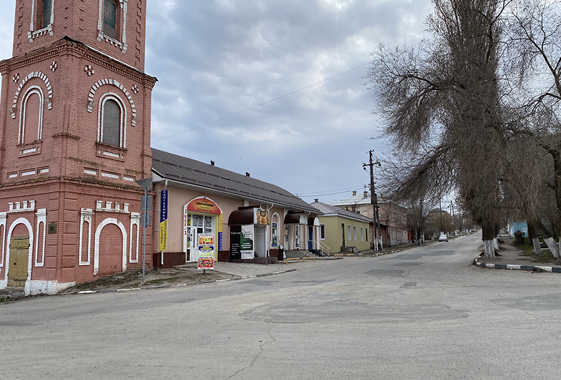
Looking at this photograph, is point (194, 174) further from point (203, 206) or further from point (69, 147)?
point (69, 147)

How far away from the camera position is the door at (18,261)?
1527 cm

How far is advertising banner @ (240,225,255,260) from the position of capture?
78.2ft

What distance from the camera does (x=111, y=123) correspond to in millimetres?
17203

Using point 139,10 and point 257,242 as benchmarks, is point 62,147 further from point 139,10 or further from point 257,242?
point 257,242

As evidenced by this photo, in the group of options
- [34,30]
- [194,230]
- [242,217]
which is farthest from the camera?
[242,217]

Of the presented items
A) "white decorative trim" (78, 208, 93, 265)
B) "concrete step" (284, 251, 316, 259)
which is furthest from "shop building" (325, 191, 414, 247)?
"white decorative trim" (78, 208, 93, 265)

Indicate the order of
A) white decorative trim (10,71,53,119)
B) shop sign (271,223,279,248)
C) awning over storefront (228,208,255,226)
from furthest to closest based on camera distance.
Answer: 1. shop sign (271,223,279,248)
2. awning over storefront (228,208,255,226)
3. white decorative trim (10,71,53,119)

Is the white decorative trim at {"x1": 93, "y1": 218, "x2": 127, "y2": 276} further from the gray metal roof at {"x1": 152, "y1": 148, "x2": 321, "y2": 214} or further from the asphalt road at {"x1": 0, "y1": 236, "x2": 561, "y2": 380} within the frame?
the asphalt road at {"x1": 0, "y1": 236, "x2": 561, "y2": 380}

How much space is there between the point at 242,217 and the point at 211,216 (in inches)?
74.0

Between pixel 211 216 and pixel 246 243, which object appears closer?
pixel 211 216

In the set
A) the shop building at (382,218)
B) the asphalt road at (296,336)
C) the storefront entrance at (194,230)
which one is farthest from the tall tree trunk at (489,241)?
the shop building at (382,218)

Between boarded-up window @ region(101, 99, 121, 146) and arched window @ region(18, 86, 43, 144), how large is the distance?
2.34 meters

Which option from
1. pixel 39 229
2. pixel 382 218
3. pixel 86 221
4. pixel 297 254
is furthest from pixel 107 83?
pixel 382 218

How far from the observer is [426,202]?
21.0 meters
